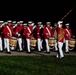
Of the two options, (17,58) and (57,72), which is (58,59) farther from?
(57,72)

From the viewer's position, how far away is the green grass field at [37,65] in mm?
18531

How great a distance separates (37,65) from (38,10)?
44.9 ft

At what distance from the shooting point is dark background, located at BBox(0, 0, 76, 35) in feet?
107

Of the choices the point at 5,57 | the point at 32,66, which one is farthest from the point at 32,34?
the point at 32,66

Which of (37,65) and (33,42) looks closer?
(37,65)

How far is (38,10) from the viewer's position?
33438 millimetres

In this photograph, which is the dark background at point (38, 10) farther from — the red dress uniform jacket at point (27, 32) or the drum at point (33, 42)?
the red dress uniform jacket at point (27, 32)

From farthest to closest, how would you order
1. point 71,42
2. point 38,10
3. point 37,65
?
point 38,10 < point 71,42 < point 37,65

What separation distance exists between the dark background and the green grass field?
991cm

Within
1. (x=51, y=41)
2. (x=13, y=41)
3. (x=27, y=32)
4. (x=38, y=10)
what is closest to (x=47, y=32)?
(x=51, y=41)

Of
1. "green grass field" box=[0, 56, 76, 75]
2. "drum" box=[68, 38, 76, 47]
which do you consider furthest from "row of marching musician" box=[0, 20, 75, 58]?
"green grass field" box=[0, 56, 76, 75]

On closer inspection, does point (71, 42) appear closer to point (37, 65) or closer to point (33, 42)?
point (33, 42)

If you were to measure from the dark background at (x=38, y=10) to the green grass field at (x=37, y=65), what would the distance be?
9905mm

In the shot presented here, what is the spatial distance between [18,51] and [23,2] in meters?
8.95
